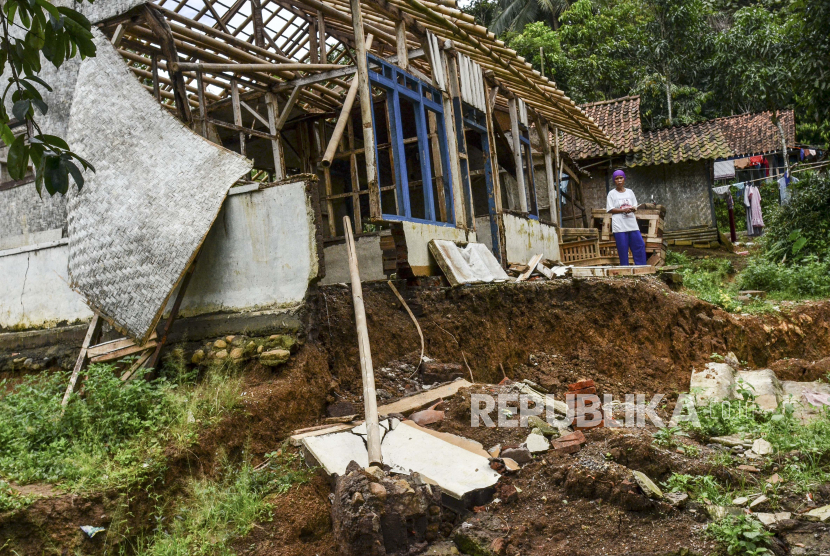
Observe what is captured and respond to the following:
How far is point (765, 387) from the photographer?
675cm

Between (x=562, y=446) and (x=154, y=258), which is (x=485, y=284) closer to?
(x=562, y=446)

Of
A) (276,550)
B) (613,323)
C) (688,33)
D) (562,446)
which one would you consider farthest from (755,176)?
(276,550)

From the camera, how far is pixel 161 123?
644 cm

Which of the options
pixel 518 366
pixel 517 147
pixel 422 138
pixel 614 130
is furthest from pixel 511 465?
pixel 614 130

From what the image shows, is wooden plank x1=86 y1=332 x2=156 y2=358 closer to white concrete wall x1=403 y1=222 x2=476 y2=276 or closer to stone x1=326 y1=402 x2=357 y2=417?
stone x1=326 y1=402 x2=357 y2=417

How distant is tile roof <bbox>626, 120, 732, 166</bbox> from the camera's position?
1717 centimetres

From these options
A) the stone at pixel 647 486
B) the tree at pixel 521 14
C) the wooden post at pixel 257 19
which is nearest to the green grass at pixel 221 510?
the stone at pixel 647 486

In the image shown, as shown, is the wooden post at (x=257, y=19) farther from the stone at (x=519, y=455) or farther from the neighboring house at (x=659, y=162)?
the neighboring house at (x=659, y=162)

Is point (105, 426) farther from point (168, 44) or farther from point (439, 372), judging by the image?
point (168, 44)

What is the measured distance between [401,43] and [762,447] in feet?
19.8

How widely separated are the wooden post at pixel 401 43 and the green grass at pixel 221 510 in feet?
17.0

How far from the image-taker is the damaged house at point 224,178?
20.1 feet

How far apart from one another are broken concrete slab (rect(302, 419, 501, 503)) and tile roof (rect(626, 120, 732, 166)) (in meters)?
14.2

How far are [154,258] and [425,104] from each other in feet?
13.6
